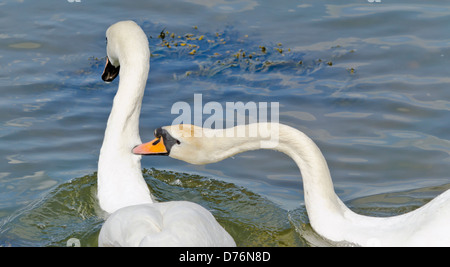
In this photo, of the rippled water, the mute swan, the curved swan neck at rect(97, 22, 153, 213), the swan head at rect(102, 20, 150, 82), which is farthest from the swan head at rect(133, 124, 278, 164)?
the swan head at rect(102, 20, 150, 82)

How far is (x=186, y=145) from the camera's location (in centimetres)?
604

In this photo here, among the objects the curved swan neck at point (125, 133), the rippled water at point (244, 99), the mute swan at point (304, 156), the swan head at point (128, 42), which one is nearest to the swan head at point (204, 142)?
the mute swan at point (304, 156)

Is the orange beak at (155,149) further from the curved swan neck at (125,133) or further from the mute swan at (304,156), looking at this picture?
the curved swan neck at (125,133)

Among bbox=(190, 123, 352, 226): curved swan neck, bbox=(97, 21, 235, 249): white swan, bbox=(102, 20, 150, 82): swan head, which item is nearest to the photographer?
bbox=(97, 21, 235, 249): white swan

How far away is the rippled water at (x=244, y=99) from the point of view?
21.9ft

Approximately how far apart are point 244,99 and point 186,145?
2770 millimetres

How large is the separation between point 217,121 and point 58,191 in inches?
86.7

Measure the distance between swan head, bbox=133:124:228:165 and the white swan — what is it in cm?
37

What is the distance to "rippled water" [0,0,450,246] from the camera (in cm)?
666

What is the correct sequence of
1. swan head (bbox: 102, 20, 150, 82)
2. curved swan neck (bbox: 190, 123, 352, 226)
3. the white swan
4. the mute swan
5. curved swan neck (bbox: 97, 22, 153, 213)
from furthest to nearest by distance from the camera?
swan head (bbox: 102, 20, 150, 82) < curved swan neck (bbox: 97, 22, 153, 213) < curved swan neck (bbox: 190, 123, 352, 226) < the mute swan < the white swan

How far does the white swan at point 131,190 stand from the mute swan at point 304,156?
35 centimetres

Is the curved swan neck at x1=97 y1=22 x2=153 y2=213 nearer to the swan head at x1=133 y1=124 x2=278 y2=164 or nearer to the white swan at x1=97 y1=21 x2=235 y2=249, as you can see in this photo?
the white swan at x1=97 y1=21 x2=235 y2=249

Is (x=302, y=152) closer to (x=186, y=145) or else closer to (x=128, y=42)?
(x=186, y=145)

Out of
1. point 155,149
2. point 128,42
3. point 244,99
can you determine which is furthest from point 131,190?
point 244,99
